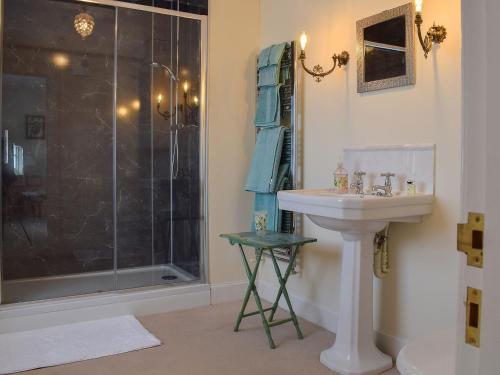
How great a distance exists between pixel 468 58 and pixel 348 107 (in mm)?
2381

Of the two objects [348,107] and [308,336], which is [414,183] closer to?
[348,107]

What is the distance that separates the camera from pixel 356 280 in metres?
2.51

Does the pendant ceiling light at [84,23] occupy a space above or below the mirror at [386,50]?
above

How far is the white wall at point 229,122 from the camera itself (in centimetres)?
374

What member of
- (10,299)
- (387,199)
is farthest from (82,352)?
(387,199)

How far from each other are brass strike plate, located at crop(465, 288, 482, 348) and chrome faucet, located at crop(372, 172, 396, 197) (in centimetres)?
196

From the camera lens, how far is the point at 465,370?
25.4 inches

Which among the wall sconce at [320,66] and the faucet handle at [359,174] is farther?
the wall sconce at [320,66]

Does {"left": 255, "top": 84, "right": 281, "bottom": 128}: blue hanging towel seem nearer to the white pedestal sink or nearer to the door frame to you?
the white pedestal sink

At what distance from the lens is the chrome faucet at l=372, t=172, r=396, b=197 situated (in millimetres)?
2564

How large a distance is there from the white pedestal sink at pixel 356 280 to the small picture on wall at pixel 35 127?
2.43m

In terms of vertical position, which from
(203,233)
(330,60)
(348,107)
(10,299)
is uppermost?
(330,60)

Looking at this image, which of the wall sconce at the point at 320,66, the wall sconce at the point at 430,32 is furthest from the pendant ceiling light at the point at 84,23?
the wall sconce at the point at 430,32

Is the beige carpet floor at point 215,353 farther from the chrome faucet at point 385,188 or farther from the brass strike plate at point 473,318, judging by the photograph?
the brass strike plate at point 473,318
